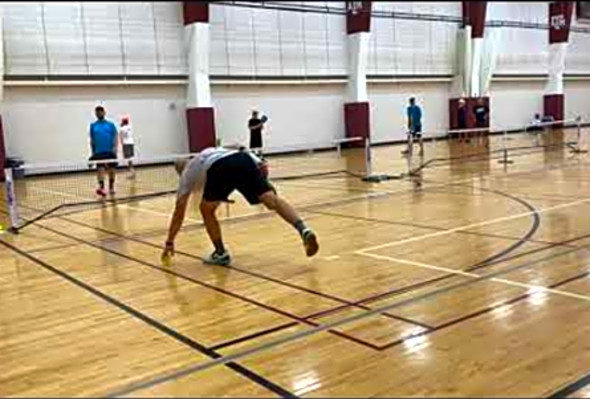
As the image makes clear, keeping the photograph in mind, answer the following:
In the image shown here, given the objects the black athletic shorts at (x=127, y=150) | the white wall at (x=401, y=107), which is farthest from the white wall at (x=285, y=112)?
the black athletic shorts at (x=127, y=150)

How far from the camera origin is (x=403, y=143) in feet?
93.2

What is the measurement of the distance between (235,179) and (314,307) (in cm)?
181

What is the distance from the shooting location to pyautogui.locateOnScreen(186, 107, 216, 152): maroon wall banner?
2244cm

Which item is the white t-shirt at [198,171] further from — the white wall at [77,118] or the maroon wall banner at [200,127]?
the maroon wall banner at [200,127]

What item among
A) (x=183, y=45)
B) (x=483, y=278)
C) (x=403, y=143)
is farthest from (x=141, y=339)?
(x=403, y=143)

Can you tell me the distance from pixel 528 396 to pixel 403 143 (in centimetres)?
2552

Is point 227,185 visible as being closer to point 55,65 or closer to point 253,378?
point 253,378

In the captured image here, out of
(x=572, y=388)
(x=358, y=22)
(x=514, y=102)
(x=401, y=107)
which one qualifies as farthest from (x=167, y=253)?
(x=514, y=102)

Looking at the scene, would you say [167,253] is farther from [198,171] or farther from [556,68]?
[556,68]

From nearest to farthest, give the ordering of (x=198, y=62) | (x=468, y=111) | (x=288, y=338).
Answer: (x=288, y=338)
(x=198, y=62)
(x=468, y=111)

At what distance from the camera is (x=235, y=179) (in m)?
6.43

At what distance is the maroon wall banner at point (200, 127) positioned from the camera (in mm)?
22438

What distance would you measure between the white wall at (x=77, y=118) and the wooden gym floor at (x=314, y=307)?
11.4 m

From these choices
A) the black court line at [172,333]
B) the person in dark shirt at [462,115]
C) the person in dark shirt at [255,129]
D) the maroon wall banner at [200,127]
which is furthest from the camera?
the person in dark shirt at [462,115]
